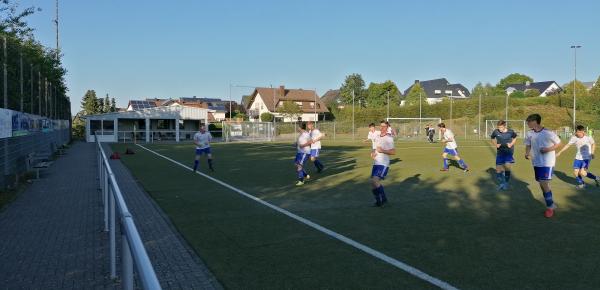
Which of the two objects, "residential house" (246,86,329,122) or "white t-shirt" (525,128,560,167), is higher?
"residential house" (246,86,329,122)

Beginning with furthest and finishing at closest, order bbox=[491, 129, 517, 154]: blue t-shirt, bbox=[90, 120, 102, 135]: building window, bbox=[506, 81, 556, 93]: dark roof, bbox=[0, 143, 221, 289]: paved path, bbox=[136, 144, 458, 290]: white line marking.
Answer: bbox=[506, 81, 556, 93]: dark roof, bbox=[90, 120, 102, 135]: building window, bbox=[491, 129, 517, 154]: blue t-shirt, bbox=[0, 143, 221, 289]: paved path, bbox=[136, 144, 458, 290]: white line marking

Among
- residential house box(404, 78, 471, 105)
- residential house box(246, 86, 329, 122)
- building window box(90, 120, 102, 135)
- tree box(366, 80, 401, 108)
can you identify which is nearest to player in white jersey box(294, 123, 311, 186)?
building window box(90, 120, 102, 135)

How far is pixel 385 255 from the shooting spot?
5754 mm

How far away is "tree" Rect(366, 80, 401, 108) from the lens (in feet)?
261

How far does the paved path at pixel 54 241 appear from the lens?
5176mm

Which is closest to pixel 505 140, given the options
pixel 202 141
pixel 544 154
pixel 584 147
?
pixel 584 147

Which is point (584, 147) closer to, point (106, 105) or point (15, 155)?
point (15, 155)

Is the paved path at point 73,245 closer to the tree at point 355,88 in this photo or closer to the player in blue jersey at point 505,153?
the player in blue jersey at point 505,153

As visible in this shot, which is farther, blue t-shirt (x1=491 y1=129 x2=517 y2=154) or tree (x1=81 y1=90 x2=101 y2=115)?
tree (x1=81 y1=90 x2=101 y2=115)

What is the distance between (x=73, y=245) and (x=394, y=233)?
4.61 meters

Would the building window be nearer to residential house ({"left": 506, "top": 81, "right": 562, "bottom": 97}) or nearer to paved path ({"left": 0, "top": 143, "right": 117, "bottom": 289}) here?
paved path ({"left": 0, "top": 143, "right": 117, "bottom": 289})

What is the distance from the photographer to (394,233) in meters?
6.93

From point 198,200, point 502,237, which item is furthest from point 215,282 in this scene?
point 198,200

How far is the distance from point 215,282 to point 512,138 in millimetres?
9861
